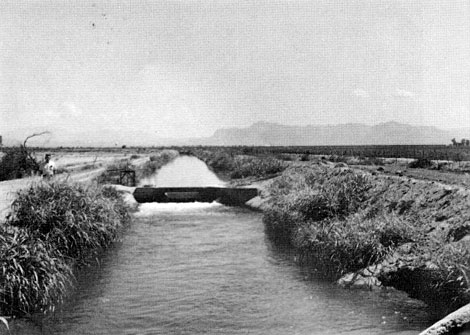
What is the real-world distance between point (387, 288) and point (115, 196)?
15.6 metres

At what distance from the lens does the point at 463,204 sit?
14.8m

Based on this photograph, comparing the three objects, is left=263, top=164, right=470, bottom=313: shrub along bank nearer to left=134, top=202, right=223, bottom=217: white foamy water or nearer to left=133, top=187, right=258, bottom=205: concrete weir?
left=134, top=202, right=223, bottom=217: white foamy water

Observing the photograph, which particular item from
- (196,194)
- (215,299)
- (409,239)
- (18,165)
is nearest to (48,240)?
(215,299)

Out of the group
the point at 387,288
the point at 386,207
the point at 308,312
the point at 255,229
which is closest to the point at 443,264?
the point at 387,288

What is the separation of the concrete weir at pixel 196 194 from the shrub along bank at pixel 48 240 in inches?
473

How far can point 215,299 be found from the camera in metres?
13.2

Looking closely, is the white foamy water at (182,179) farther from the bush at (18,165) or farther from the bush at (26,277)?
the bush at (26,277)

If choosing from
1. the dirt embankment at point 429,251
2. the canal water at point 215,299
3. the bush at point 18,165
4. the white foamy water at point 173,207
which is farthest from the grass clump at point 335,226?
the bush at point 18,165

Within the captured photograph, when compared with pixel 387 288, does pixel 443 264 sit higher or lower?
higher

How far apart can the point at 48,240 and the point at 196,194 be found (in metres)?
21.1

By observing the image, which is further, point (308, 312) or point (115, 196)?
point (115, 196)

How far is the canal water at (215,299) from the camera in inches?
441

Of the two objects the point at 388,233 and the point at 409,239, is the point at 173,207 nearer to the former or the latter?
the point at 388,233

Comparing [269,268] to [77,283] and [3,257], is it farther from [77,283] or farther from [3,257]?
[3,257]
